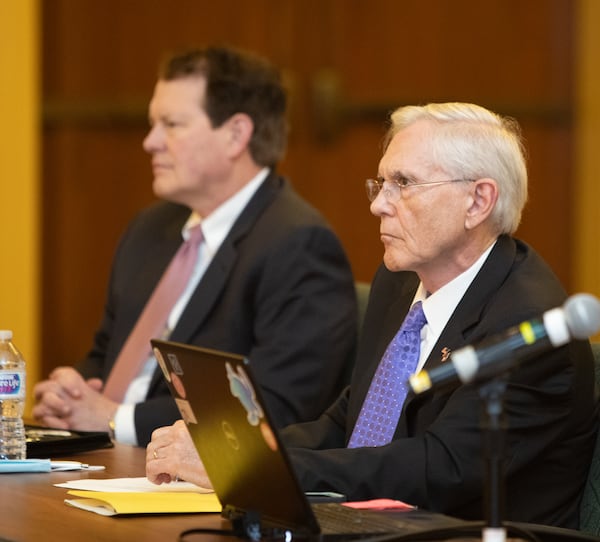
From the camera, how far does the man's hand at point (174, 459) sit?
7.72ft

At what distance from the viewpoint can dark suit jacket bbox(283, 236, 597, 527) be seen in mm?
2369

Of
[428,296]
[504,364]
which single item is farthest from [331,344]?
[504,364]

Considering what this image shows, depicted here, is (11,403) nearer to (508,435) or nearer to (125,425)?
(125,425)

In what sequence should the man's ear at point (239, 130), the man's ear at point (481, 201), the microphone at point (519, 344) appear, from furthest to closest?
1. the man's ear at point (239, 130)
2. the man's ear at point (481, 201)
3. the microphone at point (519, 344)

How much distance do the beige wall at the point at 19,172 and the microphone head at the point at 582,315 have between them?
405 centimetres

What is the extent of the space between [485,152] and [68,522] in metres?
1.07

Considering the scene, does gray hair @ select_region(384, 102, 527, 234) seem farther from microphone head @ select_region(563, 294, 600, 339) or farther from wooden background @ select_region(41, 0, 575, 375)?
wooden background @ select_region(41, 0, 575, 375)

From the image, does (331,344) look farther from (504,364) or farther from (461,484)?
(504,364)

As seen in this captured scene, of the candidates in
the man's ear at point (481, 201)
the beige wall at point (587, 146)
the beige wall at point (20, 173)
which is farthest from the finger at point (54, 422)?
the beige wall at point (587, 146)

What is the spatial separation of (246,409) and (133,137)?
4.47 meters

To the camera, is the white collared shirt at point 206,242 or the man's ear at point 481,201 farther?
the white collared shirt at point 206,242

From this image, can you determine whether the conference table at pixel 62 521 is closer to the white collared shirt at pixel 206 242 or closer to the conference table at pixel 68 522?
the conference table at pixel 68 522

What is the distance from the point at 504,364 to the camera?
166cm

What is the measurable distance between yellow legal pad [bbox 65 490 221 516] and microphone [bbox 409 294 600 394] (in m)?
0.70
